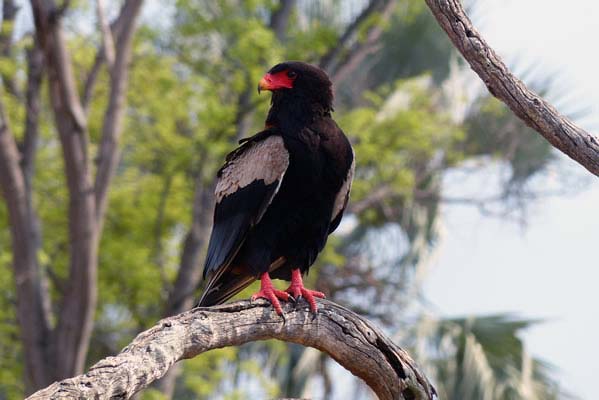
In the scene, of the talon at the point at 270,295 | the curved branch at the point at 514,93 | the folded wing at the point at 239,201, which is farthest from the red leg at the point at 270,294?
the curved branch at the point at 514,93

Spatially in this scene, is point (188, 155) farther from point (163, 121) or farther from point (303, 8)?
point (303, 8)

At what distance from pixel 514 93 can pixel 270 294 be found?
148 centimetres

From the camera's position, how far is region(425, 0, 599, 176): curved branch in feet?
13.2

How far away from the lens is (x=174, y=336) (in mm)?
3703

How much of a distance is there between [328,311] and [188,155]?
839 centimetres

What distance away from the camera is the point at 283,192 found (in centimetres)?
523

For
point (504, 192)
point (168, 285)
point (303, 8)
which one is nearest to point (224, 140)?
point (168, 285)

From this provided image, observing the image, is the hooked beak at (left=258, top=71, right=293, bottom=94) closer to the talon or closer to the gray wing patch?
the gray wing patch

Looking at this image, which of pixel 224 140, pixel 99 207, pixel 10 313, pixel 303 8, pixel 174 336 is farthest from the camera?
pixel 303 8

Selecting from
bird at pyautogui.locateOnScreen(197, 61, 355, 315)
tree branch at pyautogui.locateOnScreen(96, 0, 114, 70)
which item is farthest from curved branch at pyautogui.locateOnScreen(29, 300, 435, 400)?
tree branch at pyautogui.locateOnScreen(96, 0, 114, 70)

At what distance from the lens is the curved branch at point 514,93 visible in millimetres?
4020

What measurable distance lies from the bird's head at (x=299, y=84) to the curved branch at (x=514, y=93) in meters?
1.35

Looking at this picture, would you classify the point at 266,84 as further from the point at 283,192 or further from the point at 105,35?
the point at 105,35

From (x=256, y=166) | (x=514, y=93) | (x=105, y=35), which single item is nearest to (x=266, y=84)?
(x=256, y=166)
